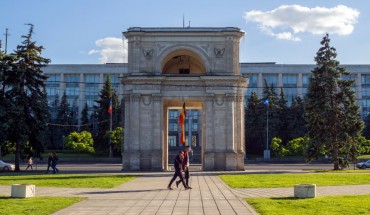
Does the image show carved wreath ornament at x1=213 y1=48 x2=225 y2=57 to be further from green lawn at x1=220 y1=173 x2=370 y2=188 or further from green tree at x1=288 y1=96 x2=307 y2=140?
green tree at x1=288 y1=96 x2=307 y2=140

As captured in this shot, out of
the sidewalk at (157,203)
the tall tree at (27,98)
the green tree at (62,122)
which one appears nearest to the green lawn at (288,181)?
the sidewalk at (157,203)

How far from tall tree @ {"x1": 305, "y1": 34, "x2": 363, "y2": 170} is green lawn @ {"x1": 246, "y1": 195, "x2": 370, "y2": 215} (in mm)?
27202

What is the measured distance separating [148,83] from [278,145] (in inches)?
1383

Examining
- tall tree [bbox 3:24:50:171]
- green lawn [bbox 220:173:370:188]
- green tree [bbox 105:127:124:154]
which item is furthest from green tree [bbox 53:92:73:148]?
green lawn [bbox 220:173:370:188]

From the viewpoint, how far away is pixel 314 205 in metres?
15.2

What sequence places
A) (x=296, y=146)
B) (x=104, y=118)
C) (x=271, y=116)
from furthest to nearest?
(x=271, y=116)
(x=104, y=118)
(x=296, y=146)

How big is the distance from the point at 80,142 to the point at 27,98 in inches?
1215

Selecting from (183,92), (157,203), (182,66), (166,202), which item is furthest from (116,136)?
(157,203)

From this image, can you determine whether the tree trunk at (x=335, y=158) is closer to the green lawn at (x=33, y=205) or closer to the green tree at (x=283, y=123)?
the green lawn at (x=33, y=205)

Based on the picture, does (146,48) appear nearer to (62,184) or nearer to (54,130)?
(62,184)

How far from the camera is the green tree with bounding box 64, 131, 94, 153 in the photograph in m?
74.4

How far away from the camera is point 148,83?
145ft

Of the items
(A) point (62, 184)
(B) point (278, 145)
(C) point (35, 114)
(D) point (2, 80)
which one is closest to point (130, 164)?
(C) point (35, 114)

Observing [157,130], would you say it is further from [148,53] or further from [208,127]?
[148,53]
